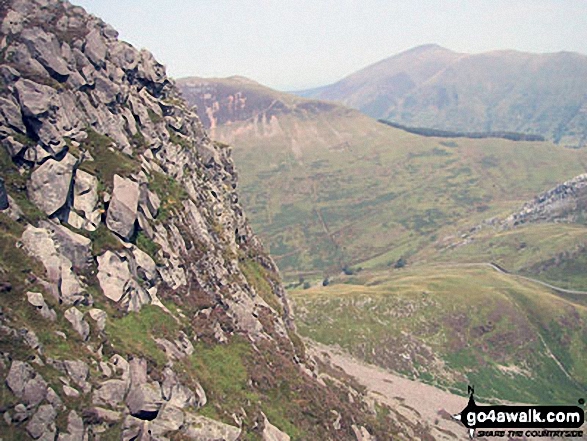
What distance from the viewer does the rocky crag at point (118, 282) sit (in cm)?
5162

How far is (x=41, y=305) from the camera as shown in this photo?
55281 mm

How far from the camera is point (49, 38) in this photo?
295ft

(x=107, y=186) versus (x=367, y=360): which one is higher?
(x=107, y=186)

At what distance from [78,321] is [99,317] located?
4.15 m

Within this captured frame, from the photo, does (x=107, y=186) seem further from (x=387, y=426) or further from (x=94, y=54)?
(x=387, y=426)

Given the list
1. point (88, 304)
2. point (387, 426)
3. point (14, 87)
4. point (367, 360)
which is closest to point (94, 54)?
point (14, 87)

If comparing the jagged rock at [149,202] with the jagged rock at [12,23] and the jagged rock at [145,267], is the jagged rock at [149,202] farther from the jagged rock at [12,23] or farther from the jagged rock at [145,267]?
the jagged rock at [12,23]

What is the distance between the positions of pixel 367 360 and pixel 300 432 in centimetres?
12765

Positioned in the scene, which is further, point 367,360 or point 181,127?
point 367,360

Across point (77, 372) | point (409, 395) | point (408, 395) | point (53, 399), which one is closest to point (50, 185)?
point (77, 372)

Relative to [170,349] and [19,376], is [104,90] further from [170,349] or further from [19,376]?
[19,376]

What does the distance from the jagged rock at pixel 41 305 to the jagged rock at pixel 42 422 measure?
1141cm

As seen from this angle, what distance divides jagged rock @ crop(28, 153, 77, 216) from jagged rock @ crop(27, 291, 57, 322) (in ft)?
51.3

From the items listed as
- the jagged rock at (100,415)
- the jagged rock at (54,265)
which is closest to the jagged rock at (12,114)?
the jagged rock at (54,265)
